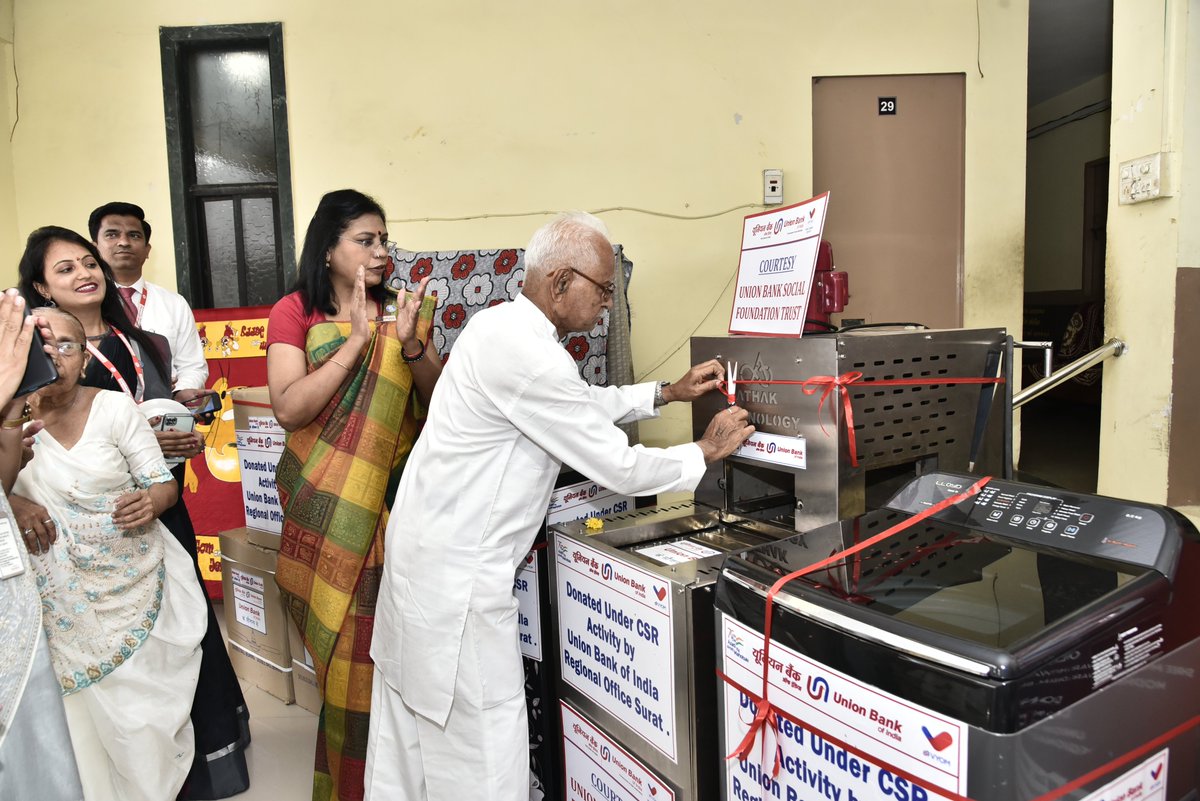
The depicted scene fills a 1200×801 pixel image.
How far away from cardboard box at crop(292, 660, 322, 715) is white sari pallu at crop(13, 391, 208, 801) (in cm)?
56

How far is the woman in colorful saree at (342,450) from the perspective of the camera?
5.69 feet

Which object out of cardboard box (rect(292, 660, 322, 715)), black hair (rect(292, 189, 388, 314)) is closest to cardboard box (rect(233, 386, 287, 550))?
cardboard box (rect(292, 660, 322, 715))

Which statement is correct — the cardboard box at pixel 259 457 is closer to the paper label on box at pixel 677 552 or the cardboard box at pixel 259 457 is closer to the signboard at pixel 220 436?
the signboard at pixel 220 436

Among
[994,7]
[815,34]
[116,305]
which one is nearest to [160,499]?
[116,305]

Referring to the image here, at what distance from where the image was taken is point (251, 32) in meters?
3.39

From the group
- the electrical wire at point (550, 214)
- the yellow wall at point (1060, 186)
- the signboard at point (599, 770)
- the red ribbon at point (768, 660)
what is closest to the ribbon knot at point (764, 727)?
the red ribbon at point (768, 660)

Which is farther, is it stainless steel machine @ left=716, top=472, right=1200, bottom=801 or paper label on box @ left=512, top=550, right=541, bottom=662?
paper label on box @ left=512, top=550, right=541, bottom=662

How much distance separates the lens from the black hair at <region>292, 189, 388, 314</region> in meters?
1.86

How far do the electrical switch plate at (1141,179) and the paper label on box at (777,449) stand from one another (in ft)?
5.45

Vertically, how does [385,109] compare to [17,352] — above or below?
above

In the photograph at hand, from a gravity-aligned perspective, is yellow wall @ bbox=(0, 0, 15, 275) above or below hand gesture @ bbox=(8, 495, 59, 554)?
above

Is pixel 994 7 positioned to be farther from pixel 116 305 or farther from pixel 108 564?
pixel 108 564

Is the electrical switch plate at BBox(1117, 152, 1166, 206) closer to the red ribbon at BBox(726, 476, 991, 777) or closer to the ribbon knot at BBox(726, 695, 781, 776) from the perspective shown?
the red ribbon at BBox(726, 476, 991, 777)

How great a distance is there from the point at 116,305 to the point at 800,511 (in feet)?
5.82
